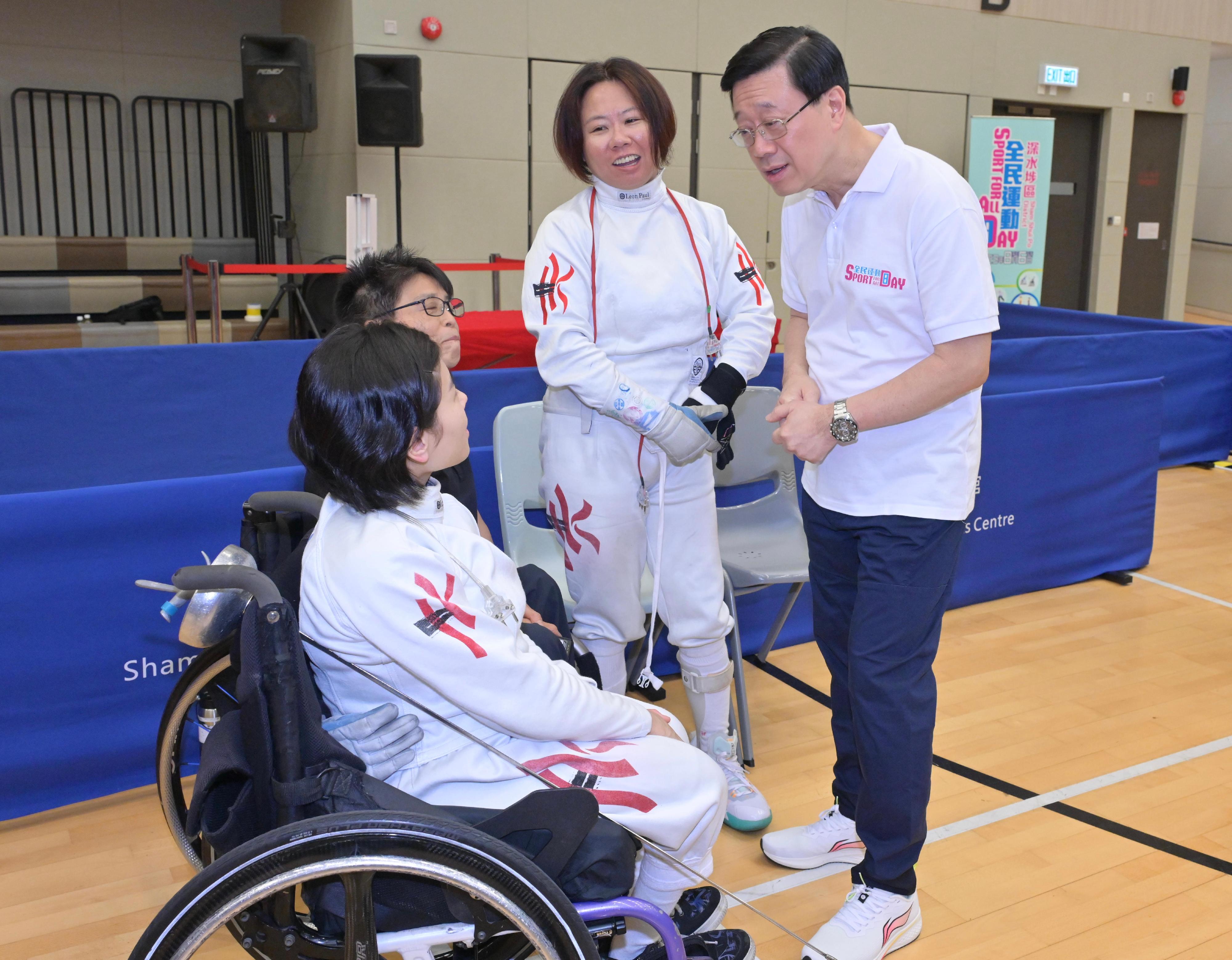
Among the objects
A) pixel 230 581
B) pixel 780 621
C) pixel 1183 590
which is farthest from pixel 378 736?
pixel 1183 590

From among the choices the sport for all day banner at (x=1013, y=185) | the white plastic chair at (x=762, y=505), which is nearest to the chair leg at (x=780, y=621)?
the white plastic chair at (x=762, y=505)

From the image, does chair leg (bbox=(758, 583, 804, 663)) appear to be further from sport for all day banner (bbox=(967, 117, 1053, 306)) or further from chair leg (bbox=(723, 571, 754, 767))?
sport for all day banner (bbox=(967, 117, 1053, 306))

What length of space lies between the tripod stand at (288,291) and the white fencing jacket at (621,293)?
13.2ft

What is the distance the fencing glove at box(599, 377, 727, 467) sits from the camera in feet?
6.09

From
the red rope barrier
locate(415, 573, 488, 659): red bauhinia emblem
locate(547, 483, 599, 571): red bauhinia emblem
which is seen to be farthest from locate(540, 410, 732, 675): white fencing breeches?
the red rope barrier

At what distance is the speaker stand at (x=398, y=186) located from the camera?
20.2ft

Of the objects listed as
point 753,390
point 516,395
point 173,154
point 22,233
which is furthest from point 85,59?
point 753,390

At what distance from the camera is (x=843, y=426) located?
1.53 meters

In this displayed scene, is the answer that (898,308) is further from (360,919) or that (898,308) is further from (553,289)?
(360,919)

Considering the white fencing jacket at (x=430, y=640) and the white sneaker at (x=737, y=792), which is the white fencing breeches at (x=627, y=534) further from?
the white fencing jacket at (x=430, y=640)

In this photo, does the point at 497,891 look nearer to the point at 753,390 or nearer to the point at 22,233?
the point at 753,390

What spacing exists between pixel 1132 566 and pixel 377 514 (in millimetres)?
3116

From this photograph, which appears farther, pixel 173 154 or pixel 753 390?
pixel 173 154

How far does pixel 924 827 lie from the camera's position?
166cm
